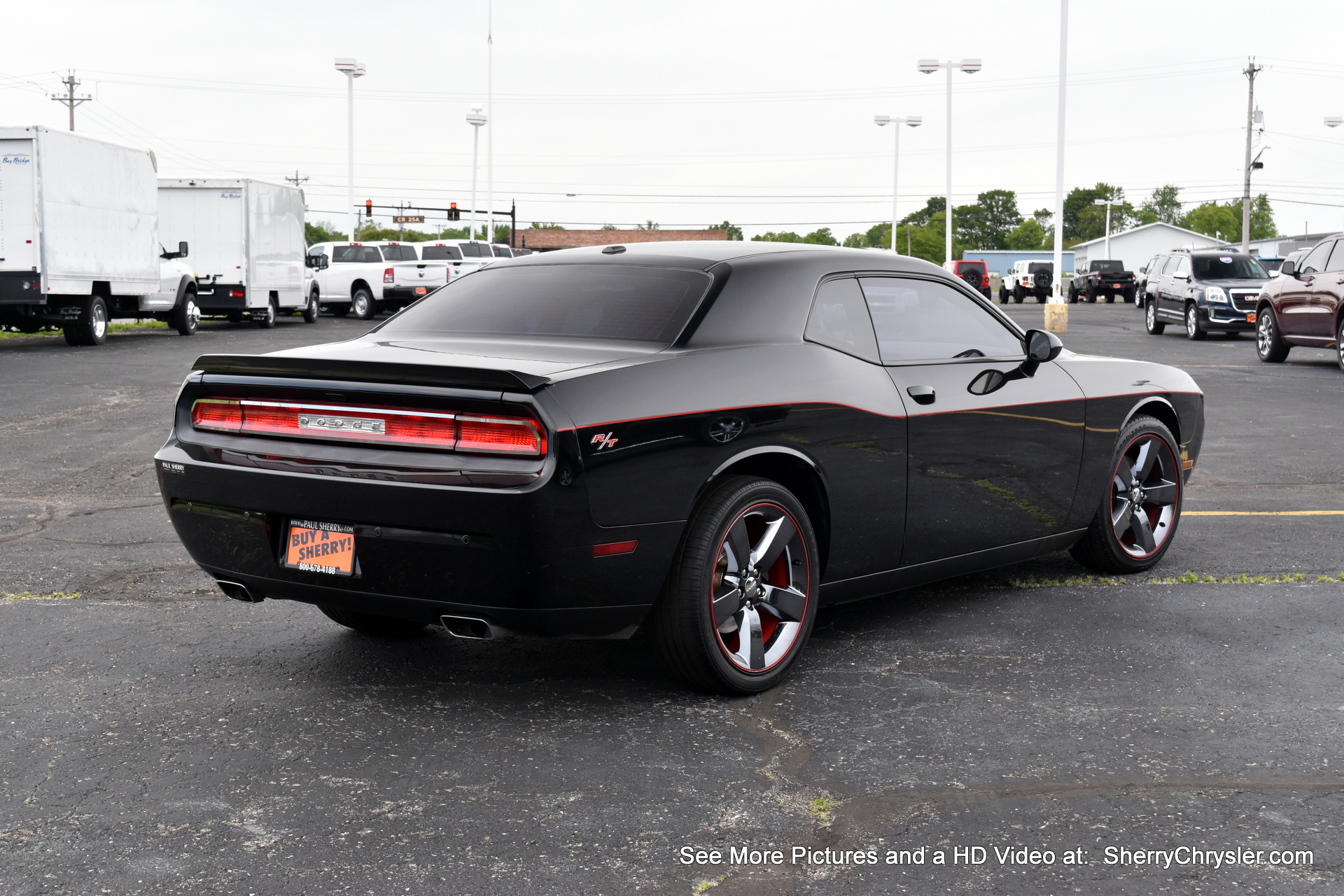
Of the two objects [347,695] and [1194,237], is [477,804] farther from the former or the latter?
[1194,237]

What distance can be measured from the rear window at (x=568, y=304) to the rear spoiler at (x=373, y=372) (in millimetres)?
780

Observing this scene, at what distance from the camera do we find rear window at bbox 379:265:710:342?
4844mm

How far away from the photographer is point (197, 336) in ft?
91.2

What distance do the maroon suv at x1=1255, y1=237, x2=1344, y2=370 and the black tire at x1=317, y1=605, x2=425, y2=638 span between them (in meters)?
16.8

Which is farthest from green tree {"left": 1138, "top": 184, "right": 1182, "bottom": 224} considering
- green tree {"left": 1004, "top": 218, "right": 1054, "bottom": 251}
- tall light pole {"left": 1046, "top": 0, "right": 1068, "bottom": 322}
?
tall light pole {"left": 1046, "top": 0, "right": 1068, "bottom": 322}

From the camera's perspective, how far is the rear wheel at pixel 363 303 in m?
36.8

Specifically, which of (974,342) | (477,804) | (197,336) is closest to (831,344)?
(974,342)

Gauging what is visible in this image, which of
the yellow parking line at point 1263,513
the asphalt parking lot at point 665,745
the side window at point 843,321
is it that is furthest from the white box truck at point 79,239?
the side window at point 843,321

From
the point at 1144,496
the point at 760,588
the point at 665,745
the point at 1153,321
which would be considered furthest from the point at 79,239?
the point at 1153,321

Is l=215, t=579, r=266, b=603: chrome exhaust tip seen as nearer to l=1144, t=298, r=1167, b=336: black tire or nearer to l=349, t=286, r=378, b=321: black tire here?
l=1144, t=298, r=1167, b=336: black tire

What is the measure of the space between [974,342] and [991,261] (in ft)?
436

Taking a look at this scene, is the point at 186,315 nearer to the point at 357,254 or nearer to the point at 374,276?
the point at 374,276

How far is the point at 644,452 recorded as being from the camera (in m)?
4.20

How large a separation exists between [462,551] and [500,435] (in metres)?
0.36
